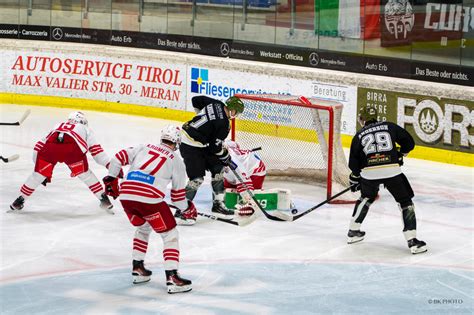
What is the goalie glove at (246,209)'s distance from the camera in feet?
28.4


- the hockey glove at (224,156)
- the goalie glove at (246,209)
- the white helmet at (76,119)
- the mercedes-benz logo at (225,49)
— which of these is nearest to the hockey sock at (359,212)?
the goalie glove at (246,209)

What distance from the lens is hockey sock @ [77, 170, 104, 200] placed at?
29.0 feet

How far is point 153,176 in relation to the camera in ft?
21.6

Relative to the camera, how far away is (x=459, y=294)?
6.75 m

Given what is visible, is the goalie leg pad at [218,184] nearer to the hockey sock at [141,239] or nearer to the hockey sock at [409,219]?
the hockey sock at [409,219]

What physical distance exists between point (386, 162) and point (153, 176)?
1.95 m

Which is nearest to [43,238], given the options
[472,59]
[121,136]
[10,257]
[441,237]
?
[10,257]

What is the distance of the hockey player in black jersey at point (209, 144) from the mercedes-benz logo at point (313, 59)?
412 cm

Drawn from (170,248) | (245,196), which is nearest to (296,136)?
(245,196)

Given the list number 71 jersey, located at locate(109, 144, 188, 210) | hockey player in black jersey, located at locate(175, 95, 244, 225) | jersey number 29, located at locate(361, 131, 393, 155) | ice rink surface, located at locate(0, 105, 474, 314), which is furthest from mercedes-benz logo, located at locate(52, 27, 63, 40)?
number 71 jersey, located at locate(109, 144, 188, 210)

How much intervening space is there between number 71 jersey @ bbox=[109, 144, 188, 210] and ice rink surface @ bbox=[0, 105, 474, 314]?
0.62 metres

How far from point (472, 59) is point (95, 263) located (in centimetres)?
545

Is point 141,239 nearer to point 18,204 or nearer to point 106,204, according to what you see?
point 106,204

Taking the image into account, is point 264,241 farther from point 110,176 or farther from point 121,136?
point 121,136
